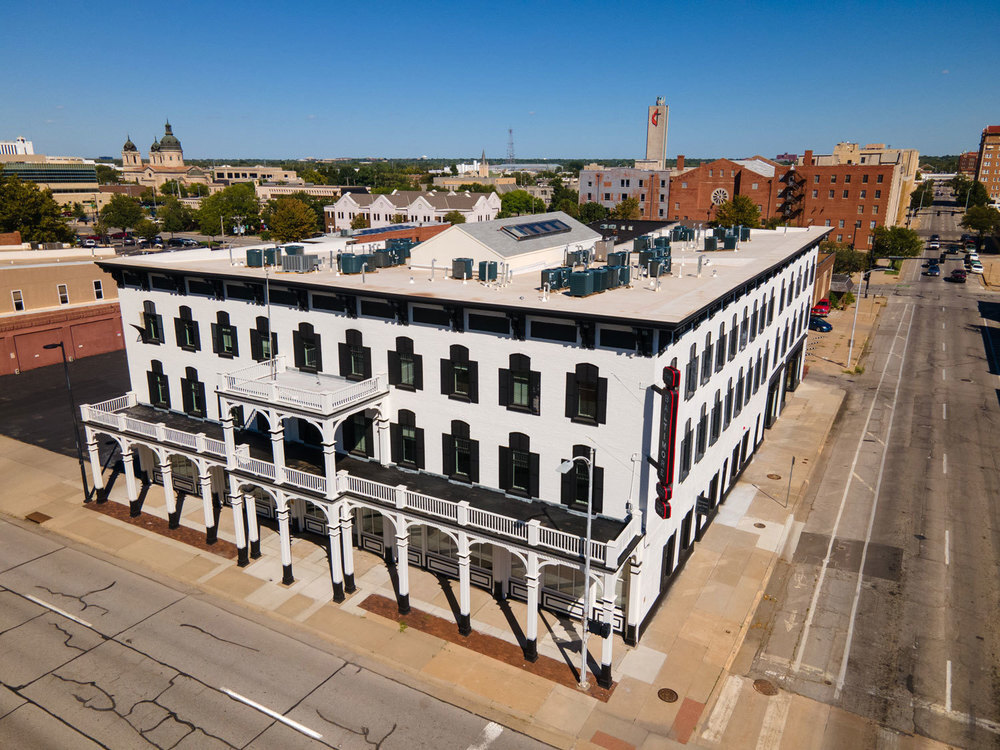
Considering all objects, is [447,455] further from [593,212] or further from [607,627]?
[593,212]

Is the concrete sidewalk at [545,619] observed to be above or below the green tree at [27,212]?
below

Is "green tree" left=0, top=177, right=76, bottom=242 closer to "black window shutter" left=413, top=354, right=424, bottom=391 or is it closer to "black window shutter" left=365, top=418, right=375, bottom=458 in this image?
"black window shutter" left=365, top=418, right=375, bottom=458

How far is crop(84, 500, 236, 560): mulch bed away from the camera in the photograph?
107ft

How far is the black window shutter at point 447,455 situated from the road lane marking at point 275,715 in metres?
11.2

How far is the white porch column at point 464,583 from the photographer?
83.1 feet

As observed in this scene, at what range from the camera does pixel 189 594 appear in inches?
1146

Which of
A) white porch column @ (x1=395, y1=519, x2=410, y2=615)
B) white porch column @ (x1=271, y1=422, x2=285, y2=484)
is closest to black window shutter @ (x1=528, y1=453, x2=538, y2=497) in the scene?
white porch column @ (x1=395, y1=519, x2=410, y2=615)

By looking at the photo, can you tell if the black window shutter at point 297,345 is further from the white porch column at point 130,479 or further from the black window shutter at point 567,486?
the black window shutter at point 567,486

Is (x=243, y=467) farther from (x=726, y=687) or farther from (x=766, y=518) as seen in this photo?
(x=766, y=518)

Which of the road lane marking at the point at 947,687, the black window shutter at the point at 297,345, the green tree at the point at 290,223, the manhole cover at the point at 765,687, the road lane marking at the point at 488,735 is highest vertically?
the green tree at the point at 290,223

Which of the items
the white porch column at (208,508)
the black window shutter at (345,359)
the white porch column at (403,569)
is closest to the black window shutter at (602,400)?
the white porch column at (403,569)

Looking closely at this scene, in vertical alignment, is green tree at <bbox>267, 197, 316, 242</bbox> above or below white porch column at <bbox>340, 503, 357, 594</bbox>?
above

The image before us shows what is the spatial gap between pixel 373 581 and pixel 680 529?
45.4 ft

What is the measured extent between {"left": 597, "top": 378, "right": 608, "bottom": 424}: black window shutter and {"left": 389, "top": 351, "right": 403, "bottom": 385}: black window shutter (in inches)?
370
